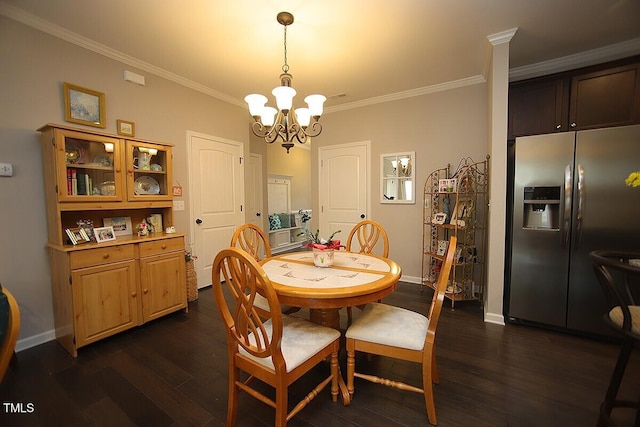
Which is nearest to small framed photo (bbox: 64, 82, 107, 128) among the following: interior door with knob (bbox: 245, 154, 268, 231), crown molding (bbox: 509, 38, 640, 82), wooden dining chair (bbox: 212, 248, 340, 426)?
wooden dining chair (bbox: 212, 248, 340, 426)

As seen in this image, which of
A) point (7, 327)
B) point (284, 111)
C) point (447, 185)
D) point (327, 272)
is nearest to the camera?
point (7, 327)

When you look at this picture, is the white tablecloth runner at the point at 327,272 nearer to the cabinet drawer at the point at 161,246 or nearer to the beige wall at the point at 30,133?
the cabinet drawer at the point at 161,246

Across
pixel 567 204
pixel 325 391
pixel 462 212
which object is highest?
pixel 567 204

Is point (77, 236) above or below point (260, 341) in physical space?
above

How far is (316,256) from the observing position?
6.40 ft

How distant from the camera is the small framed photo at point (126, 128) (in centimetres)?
268

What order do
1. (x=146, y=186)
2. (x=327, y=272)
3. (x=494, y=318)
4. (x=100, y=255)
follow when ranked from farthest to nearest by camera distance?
(x=146, y=186)
(x=494, y=318)
(x=100, y=255)
(x=327, y=272)

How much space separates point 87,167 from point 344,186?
3094 mm

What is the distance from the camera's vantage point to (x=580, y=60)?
283 cm

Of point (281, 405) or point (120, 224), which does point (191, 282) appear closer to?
point (120, 224)

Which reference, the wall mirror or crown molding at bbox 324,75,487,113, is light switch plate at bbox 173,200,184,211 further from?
the wall mirror

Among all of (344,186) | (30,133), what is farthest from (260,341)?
(344,186)

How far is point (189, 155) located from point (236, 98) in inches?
44.5

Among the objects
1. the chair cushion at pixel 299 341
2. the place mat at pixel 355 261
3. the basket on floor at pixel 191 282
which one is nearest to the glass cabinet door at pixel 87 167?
the basket on floor at pixel 191 282
